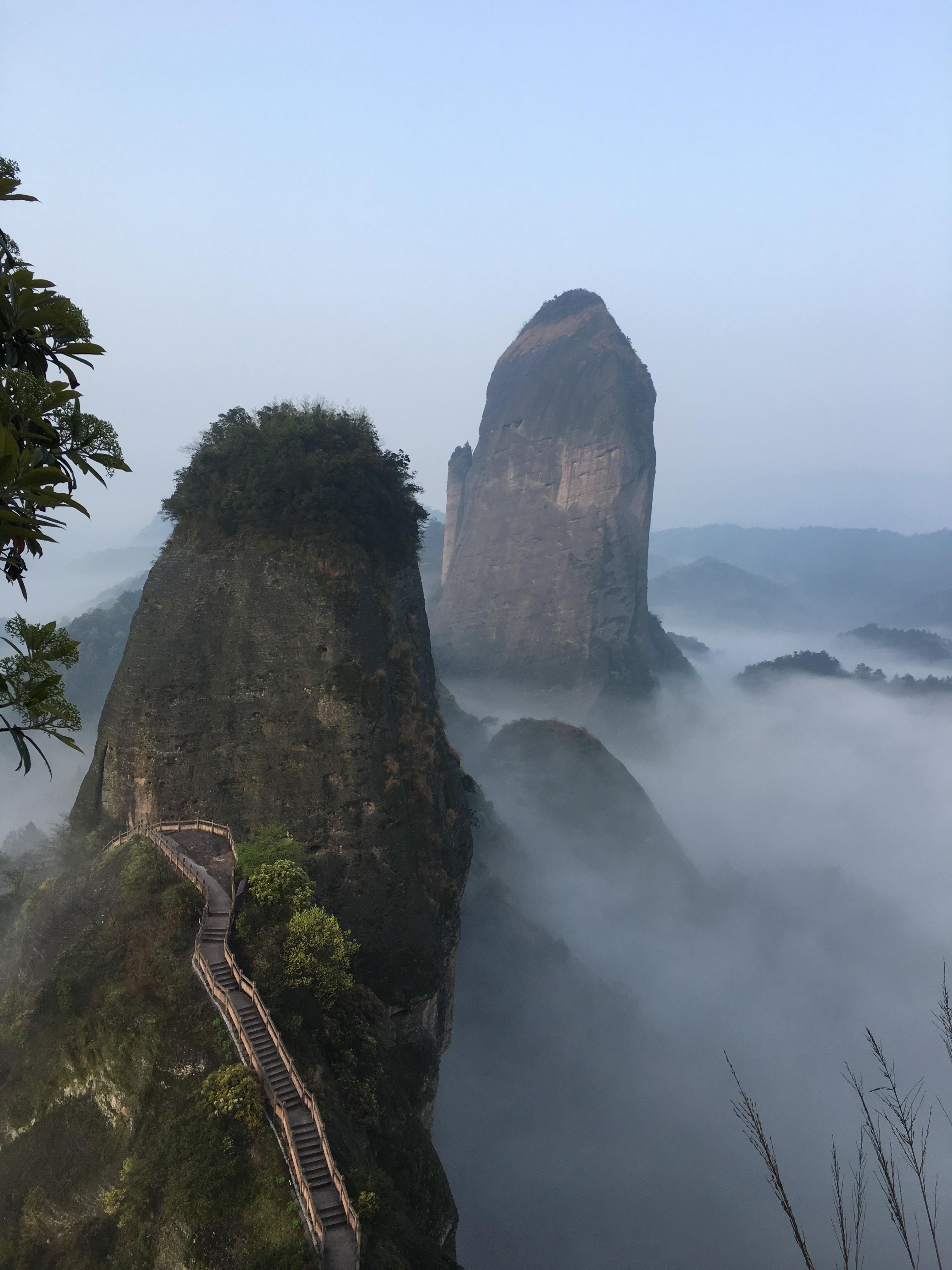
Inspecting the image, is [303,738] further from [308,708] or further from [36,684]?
[36,684]

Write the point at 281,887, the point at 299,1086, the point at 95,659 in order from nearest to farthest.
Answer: the point at 299,1086
the point at 281,887
the point at 95,659

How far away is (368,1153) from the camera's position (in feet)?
49.2

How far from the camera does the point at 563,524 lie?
91312 millimetres

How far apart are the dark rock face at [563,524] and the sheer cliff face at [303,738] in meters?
65.9

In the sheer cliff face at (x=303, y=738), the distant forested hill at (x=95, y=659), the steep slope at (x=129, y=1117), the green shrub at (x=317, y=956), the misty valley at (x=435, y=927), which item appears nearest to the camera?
the steep slope at (x=129, y=1117)

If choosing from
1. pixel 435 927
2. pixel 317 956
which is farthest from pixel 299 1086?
pixel 435 927

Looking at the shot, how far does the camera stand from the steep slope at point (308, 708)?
22359 mm

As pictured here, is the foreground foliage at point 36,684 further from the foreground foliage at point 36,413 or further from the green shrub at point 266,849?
the green shrub at point 266,849

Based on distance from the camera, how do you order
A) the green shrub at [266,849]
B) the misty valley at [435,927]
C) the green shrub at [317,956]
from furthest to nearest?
the green shrub at [266,849] < the green shrub at [317,956] < the misty valley at [435,927]

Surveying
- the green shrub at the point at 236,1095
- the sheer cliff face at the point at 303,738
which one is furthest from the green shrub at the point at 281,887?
the green shrub at the point at 236,1095

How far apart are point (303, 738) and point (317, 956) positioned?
7.84 meters

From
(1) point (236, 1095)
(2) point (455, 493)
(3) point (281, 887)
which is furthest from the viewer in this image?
(2) point (455, 493)

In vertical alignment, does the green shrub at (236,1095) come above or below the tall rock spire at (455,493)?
below

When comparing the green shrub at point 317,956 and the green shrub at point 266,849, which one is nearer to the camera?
the green shrub at point 317,956
